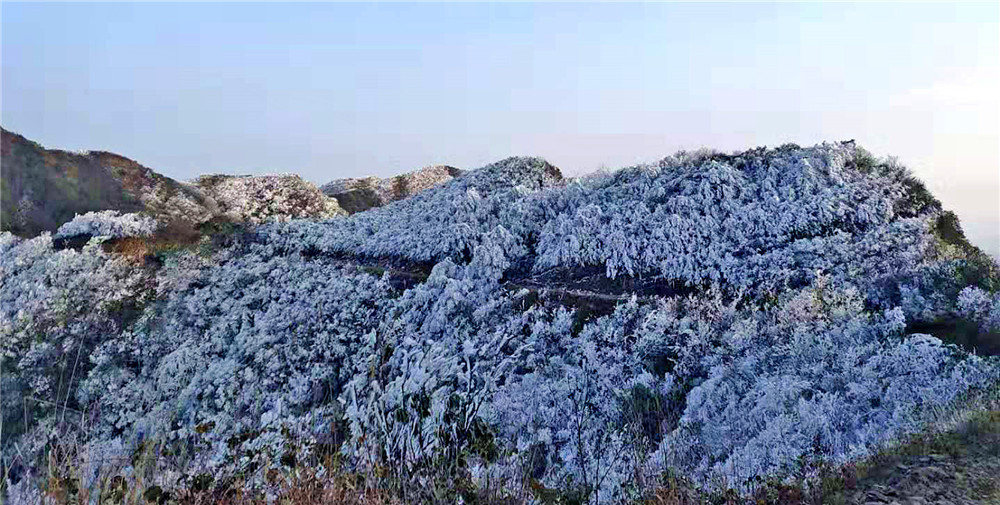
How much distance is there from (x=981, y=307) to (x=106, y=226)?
26815mm

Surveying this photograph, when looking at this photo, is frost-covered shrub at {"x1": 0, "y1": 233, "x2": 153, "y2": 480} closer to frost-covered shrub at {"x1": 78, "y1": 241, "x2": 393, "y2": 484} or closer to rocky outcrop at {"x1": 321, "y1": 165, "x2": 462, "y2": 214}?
frost-covered shrub at {"x1": 78, "y1": 241, "x2": 393, "y2": 484}

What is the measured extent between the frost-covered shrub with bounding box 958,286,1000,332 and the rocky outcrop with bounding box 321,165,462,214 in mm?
25791

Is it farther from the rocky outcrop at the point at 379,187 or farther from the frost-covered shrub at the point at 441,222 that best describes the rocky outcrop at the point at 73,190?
the rocky outcrop at the point at 379,187

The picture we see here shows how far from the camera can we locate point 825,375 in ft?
35.2

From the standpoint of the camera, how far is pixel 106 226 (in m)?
23.4

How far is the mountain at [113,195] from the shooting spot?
25.3 m

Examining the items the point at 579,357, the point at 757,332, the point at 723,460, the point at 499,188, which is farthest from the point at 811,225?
the point at 499,188

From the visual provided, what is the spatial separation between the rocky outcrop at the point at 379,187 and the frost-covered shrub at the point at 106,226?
11877 millimetres

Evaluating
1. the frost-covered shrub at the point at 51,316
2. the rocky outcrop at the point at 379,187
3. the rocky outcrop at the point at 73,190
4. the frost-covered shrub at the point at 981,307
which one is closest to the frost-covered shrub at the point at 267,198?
the rocky outcrop at the point at 73,190

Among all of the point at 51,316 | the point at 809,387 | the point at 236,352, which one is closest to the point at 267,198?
the point at 51,316

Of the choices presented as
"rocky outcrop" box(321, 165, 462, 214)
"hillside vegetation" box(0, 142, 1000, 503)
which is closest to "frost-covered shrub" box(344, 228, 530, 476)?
"hillside vegetation" box(0, 142, 1000, 503)

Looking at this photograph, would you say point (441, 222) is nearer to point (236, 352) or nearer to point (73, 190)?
point (236, 352)

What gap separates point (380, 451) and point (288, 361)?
1135cm

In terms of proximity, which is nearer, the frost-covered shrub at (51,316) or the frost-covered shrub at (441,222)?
the frost-covered shrub at (51,316)
